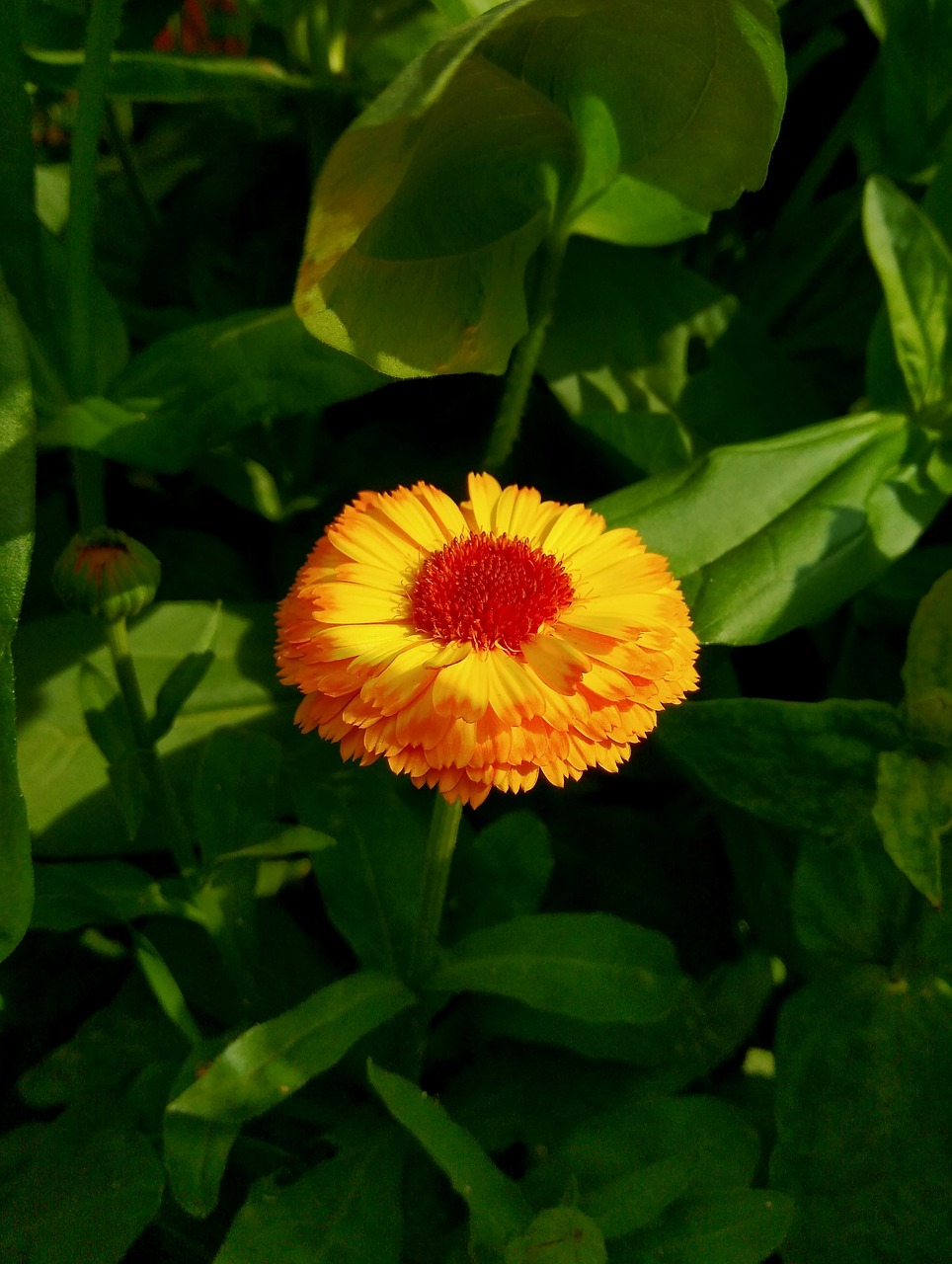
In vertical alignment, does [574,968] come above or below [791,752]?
below

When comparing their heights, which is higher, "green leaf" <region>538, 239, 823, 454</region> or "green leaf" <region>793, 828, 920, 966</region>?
"green leaf" <region>538, 239, 823, 454</region>

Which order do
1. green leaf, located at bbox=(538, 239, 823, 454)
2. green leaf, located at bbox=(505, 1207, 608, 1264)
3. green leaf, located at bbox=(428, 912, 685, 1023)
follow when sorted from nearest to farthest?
1. green leaf, located at bbox=(505, 1207, 608, 1264)
2. green leaf, located at bbox=(428, 912, 685, 1023)
3. green leaf, located at bbox=(538, 239, 823, 454)

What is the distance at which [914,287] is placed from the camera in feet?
2.65

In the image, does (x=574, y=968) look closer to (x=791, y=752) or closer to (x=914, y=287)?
(x=791, y=752)

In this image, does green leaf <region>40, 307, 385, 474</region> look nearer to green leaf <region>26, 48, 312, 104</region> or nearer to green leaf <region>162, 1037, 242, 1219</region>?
green leaf <region>26, 48, 312, 104</region>

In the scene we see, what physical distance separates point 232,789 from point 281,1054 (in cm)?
18

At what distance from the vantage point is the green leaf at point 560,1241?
520 millimetres

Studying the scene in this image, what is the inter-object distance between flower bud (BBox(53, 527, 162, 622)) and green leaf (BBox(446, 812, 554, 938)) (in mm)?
295

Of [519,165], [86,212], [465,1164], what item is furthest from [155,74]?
[465,1164]

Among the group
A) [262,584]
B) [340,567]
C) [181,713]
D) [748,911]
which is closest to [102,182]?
[262,584]

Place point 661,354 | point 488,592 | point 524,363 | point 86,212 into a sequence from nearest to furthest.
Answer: point 488,592 → point 86,212 → point 524,363 → point 661,354

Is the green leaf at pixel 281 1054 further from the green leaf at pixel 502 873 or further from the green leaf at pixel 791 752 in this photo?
the green leaf at pixel 791 752

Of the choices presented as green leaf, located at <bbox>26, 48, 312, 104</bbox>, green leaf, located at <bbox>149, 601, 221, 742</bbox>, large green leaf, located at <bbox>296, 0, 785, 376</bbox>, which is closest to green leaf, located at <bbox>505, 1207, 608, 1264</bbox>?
green leaf, located at <bbox>149, 601, 221, 742</bbox>

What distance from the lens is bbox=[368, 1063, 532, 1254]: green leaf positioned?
0.56 m
